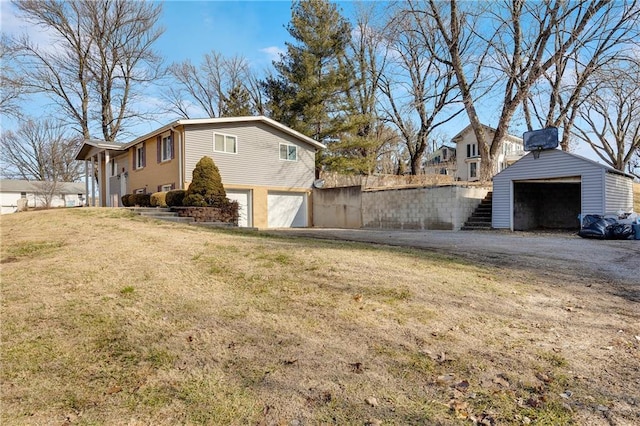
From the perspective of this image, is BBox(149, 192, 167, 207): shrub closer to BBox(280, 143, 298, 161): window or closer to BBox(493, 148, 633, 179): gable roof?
BBox(280, 143, 298, 161): window

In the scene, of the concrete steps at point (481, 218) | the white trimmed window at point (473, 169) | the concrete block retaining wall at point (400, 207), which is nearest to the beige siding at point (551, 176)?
the concrete steps at point (481, 218)

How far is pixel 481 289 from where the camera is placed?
14.9ft

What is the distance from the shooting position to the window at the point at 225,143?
16.9 metres

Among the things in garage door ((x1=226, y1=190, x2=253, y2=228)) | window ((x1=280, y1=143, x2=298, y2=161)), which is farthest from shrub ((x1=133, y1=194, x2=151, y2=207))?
window ((x1=280, y1=143, x2=298, y2=161))

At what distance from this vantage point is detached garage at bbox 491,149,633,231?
40.1 ft

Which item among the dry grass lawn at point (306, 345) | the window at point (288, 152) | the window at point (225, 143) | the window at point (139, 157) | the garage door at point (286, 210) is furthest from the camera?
the window at point (139, 157)

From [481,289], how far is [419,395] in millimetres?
2497

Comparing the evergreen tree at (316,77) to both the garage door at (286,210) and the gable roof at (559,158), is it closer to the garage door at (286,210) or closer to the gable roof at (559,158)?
the garage door at (286,210)

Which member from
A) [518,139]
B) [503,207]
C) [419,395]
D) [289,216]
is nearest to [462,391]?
[419,395]

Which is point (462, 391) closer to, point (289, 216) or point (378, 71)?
point (289, 216)

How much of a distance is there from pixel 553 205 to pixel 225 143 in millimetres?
14992

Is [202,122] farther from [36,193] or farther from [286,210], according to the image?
[36,193]

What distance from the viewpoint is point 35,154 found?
127 feet

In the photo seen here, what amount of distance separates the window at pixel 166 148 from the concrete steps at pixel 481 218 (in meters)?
12.8
